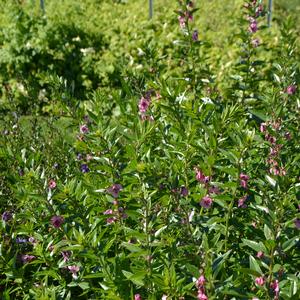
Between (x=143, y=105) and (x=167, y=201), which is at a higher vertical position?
(x=143, y=105)

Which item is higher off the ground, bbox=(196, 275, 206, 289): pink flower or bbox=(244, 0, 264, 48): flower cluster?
bbox=(244, 0, 264, 48): flower cluster

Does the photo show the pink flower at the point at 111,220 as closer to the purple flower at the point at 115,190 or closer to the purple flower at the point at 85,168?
the purple flower at the point at 115,190

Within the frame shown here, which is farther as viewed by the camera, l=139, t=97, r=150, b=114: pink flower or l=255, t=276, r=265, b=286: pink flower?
l=139, t=97, r=150, b=114: pink flower

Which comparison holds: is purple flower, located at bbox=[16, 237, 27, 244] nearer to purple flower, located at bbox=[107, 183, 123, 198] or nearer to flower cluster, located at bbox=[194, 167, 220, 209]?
purple flower, located at bbox=[107, 183, 123, 198]

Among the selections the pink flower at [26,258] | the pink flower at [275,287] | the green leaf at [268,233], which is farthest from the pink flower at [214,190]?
the pink flower at [26,258]

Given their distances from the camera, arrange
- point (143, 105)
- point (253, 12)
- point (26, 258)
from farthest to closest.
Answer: point (253, 12)
point (143, 105)
point (26, 258)

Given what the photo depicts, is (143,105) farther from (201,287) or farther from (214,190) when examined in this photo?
(201,287)

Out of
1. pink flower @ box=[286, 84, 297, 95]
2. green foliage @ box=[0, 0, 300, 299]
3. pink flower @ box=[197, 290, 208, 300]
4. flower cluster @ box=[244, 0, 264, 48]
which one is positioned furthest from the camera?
flower cluster @ box=[244, 0, 264, 48]

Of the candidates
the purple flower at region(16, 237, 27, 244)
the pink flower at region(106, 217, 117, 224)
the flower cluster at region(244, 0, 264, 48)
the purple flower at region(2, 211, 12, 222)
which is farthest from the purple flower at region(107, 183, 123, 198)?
the flower cluster at region(244, 0, 264, 48)

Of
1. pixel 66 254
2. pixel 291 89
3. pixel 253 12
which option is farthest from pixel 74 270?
pixel 253 12

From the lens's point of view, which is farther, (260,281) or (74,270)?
(74,270)

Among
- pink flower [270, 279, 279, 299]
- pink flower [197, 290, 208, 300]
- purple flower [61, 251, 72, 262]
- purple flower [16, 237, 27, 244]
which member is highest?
pink flower [197, 290, 208, 300]

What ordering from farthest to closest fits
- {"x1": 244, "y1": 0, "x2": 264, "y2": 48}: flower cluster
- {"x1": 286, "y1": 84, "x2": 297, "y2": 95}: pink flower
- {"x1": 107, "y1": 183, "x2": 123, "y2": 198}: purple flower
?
1. {"x1": 244, "y1": 0, "x2": 264, "y2": 48}: flower cluster
2. {"x1": 286, "y1": 84, "x2": 297, "y2": 95}: pink flower
3. {"x1": 107, "y1": 183, "x2": 123, "y2": 198}: purple flower

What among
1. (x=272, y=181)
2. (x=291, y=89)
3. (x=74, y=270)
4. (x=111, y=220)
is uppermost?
(x=272, y=181)
